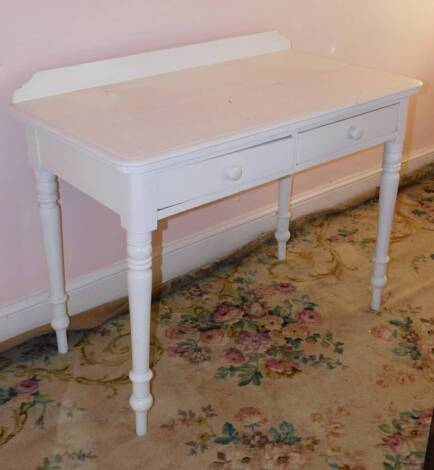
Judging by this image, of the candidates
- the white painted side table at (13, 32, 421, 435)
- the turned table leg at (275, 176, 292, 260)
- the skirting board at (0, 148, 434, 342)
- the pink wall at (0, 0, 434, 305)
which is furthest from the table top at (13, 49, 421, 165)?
the skirting board at (0, 148, 434, 342)

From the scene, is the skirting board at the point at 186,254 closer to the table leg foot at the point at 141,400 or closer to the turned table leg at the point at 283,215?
the turned table leg at the point at 283,215

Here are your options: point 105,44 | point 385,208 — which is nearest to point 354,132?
point 385,208

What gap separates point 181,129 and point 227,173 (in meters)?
0.13

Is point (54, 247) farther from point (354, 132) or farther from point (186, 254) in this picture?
point (354, 132)

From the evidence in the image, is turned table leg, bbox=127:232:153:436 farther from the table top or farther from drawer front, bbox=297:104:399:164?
drawer front, bbox=297:104:399:164

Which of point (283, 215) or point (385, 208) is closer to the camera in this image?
point (385, 208)

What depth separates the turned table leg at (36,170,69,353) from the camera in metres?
1.67

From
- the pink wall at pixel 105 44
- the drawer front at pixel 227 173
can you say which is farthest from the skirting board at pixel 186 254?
the drawer front at pixel 227 173

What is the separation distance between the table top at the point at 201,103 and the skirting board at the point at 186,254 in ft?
2.01

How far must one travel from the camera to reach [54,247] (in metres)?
1.75

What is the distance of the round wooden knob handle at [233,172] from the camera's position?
144 centimetres

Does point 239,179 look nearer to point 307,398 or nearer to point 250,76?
point 250,76

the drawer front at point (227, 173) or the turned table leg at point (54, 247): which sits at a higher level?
the drawer front at point (227, 173)

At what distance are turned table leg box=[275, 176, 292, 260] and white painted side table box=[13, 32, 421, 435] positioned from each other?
1.39 ft
